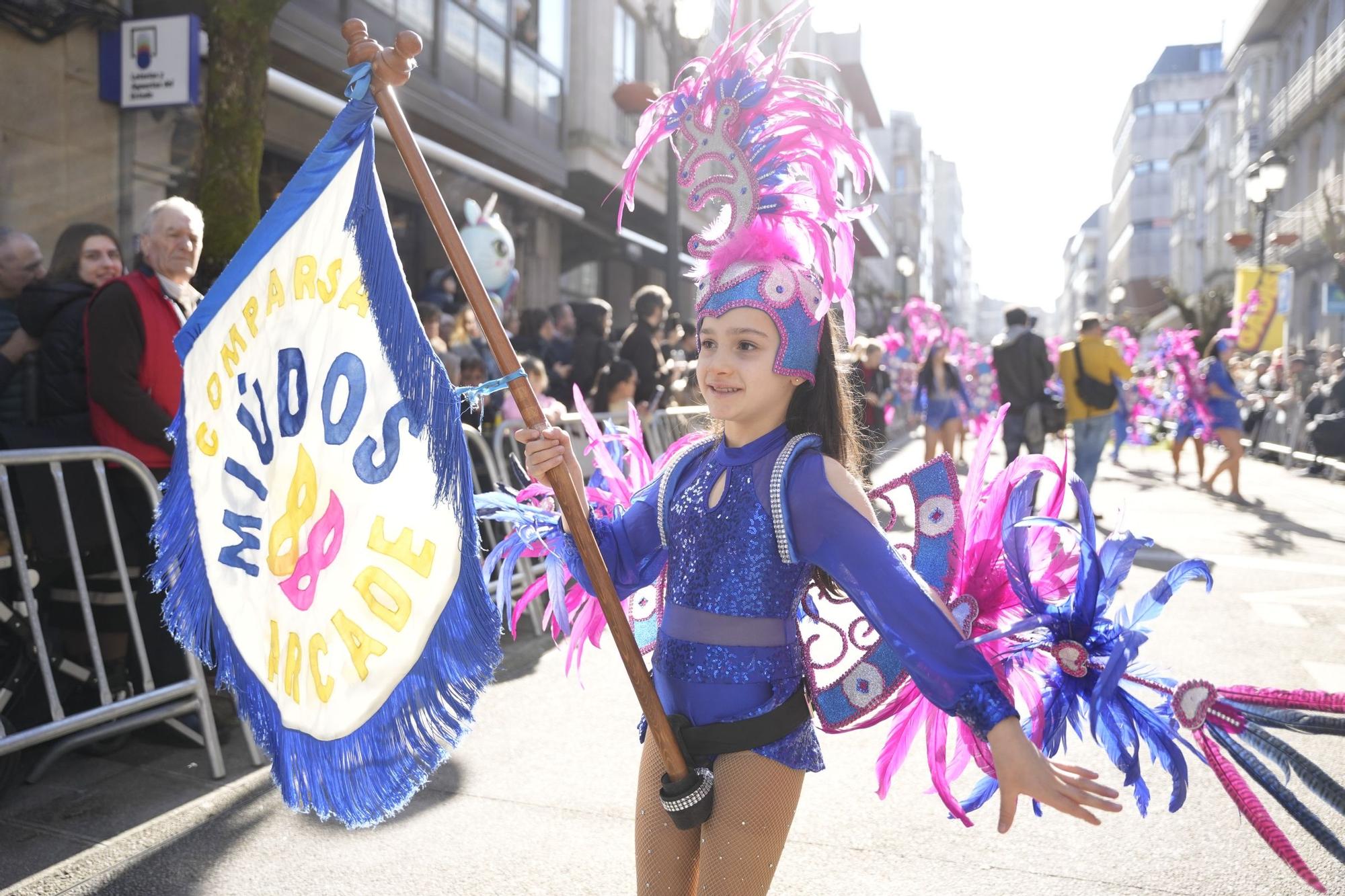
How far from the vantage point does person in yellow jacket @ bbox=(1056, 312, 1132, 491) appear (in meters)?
9.30

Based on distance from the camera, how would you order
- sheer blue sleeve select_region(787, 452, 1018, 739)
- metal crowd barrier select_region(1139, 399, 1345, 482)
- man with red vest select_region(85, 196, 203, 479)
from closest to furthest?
sheer blue sleeve select_region(787, 452, 1018, 739) < man with red vest select_region(85, 196, 203, 479) < metal crowd barrier select_region(1139, 399, 1345, 482)

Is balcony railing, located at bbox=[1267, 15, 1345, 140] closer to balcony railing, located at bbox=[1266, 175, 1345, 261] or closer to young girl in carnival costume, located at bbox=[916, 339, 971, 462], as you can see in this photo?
balcony railing, located at bbox=[1266, 175, 1345, 261]

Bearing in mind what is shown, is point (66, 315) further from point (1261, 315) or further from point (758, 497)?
point (1261, 315)

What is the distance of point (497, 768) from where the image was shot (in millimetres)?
3768

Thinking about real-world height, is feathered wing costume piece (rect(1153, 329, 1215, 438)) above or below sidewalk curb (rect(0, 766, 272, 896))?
above

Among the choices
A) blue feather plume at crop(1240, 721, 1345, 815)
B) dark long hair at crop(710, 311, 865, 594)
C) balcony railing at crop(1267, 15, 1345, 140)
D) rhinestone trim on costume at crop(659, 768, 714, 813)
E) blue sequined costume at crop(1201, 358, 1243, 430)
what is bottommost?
rhinestone trim on costume at crop(659, 768, 714, 813)

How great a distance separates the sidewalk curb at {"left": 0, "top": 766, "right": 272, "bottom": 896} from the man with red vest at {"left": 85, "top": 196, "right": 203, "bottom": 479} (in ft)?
4.11

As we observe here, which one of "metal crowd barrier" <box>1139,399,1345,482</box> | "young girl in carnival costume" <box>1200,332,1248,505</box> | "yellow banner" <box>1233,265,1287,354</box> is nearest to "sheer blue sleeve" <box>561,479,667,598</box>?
"young girl in carnival costume" <box>1200,332,1248,505</box>

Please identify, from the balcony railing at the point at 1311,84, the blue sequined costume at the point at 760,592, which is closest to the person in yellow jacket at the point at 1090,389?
the blue sequined costume at the point at 760,592

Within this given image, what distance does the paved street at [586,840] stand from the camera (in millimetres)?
2928

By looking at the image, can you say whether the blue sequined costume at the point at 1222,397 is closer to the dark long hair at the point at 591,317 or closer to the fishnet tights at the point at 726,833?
the dark long hair at the point at 591,317

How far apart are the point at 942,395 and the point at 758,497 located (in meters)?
9.93

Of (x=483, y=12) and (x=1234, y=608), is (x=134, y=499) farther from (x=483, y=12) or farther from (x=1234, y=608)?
(x=483, y=12)

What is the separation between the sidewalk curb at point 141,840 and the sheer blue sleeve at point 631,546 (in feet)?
5.57
